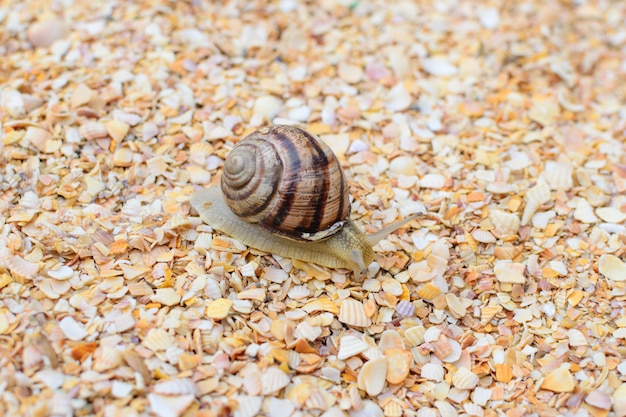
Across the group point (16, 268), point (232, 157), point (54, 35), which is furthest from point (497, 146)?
point (54, 35)

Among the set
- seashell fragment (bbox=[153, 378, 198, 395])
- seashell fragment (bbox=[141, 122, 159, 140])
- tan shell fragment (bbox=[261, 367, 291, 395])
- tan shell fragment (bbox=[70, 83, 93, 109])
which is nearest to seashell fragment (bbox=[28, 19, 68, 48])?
tan shell fragment (bbox=[70, 83, 93, 109])

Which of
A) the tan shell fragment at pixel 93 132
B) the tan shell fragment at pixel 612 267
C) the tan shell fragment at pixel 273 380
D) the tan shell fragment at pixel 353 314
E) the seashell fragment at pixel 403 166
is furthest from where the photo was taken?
the seashell fragment at pixel 403 166

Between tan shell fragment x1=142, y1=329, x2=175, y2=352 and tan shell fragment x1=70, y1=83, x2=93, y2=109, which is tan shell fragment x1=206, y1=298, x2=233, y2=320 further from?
tan shell fragment x1=70, y1=83, x2=93, y2=109

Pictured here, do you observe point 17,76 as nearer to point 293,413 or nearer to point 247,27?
point 247,27

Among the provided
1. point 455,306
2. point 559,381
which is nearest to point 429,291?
point 455,306

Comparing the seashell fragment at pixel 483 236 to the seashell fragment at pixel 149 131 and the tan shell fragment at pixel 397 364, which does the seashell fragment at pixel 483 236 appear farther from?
the seashell fragment at pixel 149 131

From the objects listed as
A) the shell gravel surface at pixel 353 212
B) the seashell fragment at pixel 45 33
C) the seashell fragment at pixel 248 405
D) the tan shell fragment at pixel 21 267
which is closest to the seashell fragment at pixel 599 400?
the shell gravel surface at pixel 353 212

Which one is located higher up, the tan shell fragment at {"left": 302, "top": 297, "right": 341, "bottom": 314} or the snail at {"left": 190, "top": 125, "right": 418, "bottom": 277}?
the snail at {"left": 190, "top": 125, "right": 418, "bottom": 277}
